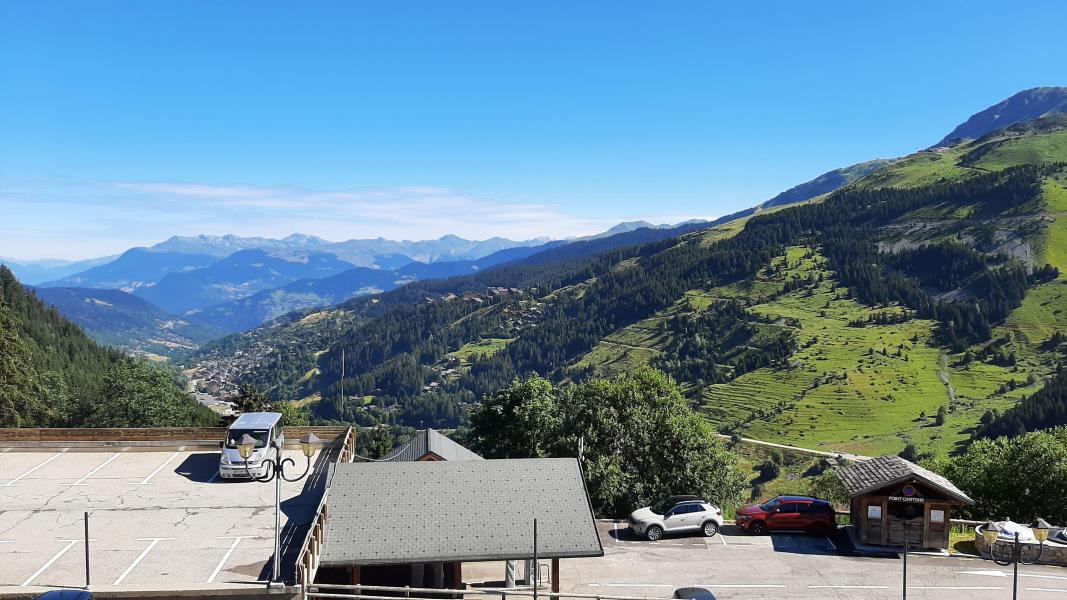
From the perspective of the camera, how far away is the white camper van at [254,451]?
29.2 metres

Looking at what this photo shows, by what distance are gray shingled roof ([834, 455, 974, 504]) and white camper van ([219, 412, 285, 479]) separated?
81.7ft

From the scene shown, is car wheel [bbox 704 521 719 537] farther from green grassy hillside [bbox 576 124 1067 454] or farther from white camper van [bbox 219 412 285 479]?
green grassy hillside [bbox 576 124 1067 454]

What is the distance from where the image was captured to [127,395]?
63500mm

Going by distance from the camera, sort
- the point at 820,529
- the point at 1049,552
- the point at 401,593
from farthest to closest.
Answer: the point at 820,529, the point at 1049,552, the point at 401,593

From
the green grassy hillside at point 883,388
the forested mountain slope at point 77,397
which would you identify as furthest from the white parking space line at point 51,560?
the green grassy hillside at point 883,388

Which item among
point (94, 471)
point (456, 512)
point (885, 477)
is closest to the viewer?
point (456, 512)

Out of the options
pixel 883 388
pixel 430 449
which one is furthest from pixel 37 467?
pixel 883 388

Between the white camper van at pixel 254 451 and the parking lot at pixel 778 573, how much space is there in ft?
36.9

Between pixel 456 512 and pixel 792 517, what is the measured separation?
16.3m

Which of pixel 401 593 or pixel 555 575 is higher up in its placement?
pixel 555 575

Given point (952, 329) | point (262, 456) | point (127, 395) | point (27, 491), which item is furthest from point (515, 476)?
point (952, 329)

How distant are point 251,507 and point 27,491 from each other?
10196 millimetres

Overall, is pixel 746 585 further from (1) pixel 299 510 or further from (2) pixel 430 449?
(1) pixel 299 510

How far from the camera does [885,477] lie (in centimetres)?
2755
